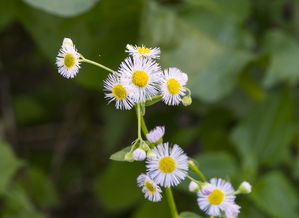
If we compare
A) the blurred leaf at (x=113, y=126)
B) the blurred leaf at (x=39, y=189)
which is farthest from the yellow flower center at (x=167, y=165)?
the blurred leaf at (x=113, y=126)

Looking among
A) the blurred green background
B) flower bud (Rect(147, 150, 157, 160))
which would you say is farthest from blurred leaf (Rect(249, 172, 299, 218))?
flower bud (Rect(147, 150, 157, 160))

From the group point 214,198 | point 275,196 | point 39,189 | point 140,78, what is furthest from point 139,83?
point 39,189

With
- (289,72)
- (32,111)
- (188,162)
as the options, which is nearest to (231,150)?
(289,72)

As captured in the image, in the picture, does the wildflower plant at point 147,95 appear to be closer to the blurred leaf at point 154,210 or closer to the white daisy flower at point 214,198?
the white daisy flower at point 214,198

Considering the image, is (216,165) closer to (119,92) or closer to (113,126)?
(113,126)

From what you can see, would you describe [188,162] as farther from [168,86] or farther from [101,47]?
[101,47]

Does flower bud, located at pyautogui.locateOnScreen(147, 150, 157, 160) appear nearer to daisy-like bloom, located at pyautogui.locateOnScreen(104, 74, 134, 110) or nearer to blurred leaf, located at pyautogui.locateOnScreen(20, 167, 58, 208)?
daisy-like bloom, located at pyautogui.locateOnScreen(104, 74, 134, 110)
